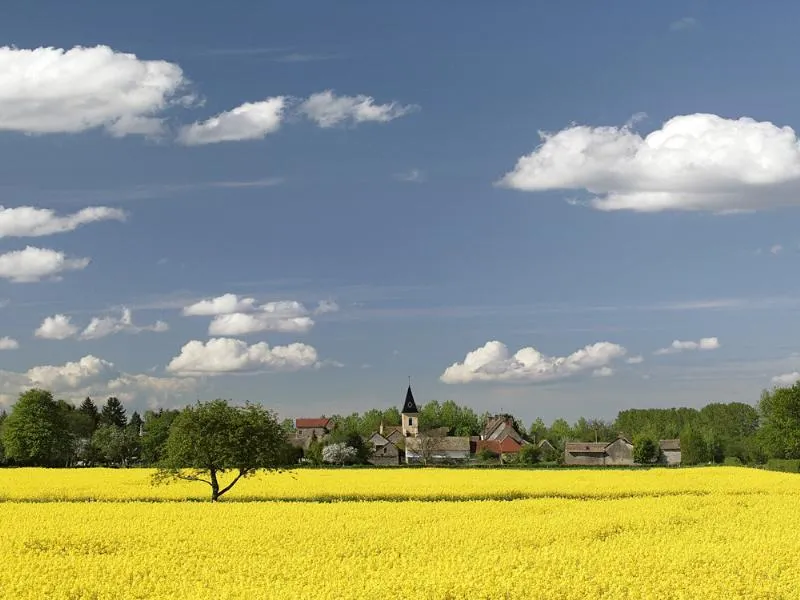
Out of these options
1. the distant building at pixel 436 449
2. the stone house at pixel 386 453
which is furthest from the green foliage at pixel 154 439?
the distant building at pixel 436 449

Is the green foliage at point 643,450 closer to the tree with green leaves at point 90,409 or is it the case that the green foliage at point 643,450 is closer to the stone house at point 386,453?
the stone house at point 386,453

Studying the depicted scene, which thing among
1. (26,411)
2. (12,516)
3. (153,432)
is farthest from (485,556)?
(153,432)

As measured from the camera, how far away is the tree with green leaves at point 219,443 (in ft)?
166

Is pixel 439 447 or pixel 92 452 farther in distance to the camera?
pixel 439 447

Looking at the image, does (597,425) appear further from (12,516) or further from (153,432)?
(12,516)

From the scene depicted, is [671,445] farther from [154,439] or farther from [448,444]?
[154,439]

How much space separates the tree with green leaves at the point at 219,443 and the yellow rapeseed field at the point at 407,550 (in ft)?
23.3

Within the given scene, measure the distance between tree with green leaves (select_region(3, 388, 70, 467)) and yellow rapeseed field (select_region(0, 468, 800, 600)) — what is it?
77.3m

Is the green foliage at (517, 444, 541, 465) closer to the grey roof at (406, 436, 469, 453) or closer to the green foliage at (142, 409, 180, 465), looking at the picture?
the grey roof at (406, 436, 469, 453)

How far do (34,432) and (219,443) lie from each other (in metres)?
74.3

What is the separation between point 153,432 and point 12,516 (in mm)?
104315

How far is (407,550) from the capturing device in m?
27.5

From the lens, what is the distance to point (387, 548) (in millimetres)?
28125

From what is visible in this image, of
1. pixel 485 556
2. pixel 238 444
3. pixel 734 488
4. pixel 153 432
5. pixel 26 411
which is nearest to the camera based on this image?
Result: pixel 485 556
